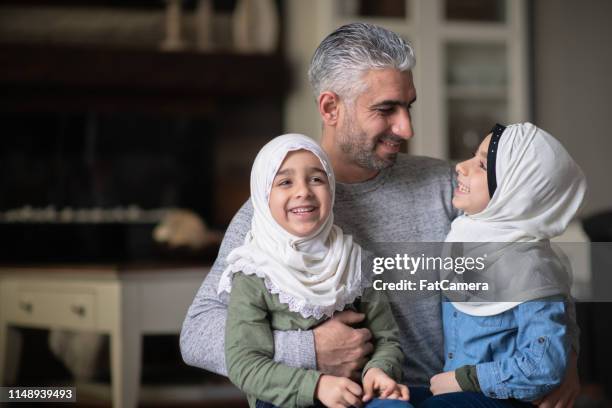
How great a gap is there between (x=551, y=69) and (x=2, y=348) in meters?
3.01

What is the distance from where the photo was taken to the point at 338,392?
3.87ft

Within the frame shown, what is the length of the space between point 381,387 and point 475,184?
0.38 m

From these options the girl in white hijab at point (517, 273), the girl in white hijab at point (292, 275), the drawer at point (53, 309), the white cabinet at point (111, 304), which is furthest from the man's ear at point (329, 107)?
the drawer at point (53, 309)

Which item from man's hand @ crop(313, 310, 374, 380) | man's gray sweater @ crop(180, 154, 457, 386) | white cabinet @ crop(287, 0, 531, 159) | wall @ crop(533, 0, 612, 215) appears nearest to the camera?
man's hand @ crop(313, 310, 374, 380)

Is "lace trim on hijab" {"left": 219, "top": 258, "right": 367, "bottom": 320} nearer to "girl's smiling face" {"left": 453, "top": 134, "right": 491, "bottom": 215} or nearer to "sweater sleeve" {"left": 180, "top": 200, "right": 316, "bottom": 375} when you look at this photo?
"sweater sleeve" {"left": 180, "top": 200, "right": 316, "bottom": 375}

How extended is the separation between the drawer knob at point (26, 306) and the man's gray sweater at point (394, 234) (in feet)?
5.13

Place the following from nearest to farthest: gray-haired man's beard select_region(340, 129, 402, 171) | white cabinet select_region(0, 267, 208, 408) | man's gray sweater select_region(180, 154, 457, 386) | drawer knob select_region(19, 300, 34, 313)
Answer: man's gray sweater select_region(180, 154, 457, 386)
gray-haired man's beard select_region(340, 129, 402, 171)
white cabinet select_region(0, 267, 208, 408)
drawer knob select_region(19, 300, 34, 313)

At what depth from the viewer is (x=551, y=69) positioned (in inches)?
161

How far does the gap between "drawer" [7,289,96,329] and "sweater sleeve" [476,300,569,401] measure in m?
1.79

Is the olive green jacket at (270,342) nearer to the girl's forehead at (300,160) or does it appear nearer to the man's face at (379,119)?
the girl's forehead at (300,160)

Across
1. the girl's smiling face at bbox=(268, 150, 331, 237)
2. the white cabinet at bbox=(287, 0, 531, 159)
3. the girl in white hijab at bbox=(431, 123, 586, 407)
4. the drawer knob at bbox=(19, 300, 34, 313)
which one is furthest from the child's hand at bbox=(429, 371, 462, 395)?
the white cabinet at bbox=(287, 0, 531, 159)

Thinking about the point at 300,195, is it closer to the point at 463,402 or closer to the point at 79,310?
the point at 463,402

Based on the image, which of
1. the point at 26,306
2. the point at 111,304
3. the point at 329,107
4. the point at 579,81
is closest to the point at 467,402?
the point at 329,107

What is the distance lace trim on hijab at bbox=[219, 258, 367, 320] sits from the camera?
50.6 inches
